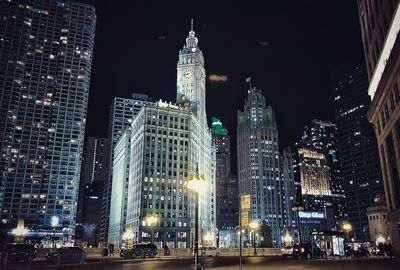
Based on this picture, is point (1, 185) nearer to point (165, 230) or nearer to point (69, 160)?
point (69, 160)

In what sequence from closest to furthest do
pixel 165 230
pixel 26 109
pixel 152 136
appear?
pixel 165 230 < pixel 152 136 < pixel 26 109

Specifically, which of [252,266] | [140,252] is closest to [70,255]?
[140,252]

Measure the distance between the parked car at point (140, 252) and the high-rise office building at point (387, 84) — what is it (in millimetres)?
34635

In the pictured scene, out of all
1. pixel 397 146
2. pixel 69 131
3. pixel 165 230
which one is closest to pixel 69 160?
pixel 69 131

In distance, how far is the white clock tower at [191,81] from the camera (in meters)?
161

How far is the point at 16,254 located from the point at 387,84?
50462 mm

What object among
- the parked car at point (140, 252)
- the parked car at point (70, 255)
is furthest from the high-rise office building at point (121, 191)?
the parked car at point (70, 255)

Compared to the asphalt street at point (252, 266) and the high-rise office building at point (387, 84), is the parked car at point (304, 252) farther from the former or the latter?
the high-rise office building at point (387, 84)

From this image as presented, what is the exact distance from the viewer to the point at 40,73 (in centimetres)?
19862

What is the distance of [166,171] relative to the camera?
137 metres

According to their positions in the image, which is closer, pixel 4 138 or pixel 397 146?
pixel 397 146

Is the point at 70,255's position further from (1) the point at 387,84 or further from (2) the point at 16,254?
(1) the point at 387,84

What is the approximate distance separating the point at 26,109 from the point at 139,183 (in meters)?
93.6

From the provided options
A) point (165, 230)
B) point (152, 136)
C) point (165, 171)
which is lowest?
point (165, 230)
